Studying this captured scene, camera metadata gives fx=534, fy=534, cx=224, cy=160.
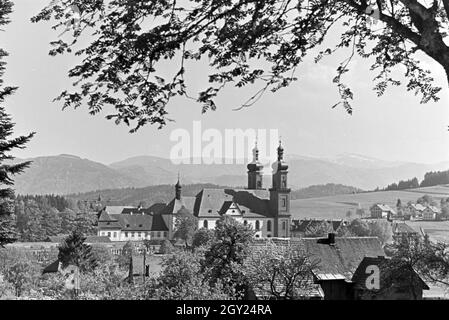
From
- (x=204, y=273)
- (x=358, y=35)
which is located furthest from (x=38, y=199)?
(x=358, y=35)

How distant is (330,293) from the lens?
15.3m

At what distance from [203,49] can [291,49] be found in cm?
60

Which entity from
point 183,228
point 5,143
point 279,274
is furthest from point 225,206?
point 5,143

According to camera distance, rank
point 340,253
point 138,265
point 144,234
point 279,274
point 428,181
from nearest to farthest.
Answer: point 279,274 < point 340,253 < point 138,265 < point 428,181 < point 144,234

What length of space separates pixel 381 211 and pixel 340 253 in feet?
81.2

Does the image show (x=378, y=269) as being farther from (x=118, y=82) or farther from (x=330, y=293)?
(x=118, y=82)

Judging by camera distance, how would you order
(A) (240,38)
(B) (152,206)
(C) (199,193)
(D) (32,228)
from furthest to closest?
(C) (199,193) → (B) (152,206) → (D) (32,228) → (A) (240,38)

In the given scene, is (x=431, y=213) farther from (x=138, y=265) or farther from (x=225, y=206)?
(x=225, y=206)

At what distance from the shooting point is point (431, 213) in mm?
33781

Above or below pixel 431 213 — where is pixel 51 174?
above

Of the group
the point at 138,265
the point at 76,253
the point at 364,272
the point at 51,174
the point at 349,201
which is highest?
the point at 51,174

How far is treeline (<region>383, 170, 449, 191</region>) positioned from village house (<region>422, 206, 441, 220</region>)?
1576 mm

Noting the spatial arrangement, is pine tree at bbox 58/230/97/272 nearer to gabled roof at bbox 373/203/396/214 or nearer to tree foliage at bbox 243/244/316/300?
tree foliage at bbox 243/244/316/300

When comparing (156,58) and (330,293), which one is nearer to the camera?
(156,58)
